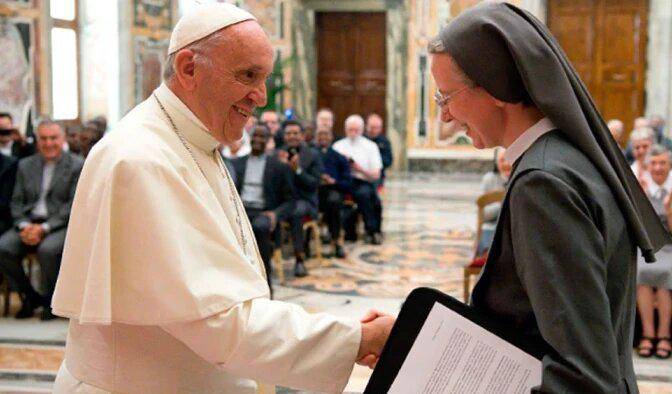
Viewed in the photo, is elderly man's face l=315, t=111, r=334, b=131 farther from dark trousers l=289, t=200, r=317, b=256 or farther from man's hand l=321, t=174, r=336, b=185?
dark trousers l=289, t=200, r=317, b=256

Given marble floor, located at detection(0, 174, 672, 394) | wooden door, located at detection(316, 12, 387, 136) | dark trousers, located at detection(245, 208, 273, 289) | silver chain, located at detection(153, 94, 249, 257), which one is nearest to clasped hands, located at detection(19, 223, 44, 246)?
marble floor, located at detection(0, 174, 672, 394)

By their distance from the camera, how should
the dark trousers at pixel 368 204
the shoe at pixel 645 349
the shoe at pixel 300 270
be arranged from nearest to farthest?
1. the shoe at pixel 645 349
2. the shoe at pixel 300 270
3. the dark trousers at pixel 368 204

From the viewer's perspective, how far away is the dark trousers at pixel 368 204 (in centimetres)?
1083

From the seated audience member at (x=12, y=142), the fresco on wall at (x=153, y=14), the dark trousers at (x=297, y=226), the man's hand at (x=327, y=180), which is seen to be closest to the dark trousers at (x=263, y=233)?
the dark trousers at (x=297, y=226)

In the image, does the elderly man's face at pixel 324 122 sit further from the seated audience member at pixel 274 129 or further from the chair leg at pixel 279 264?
the chair leg at pixel 279 264

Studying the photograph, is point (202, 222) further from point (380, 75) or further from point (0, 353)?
point (380, 75)

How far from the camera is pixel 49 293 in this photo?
730cm

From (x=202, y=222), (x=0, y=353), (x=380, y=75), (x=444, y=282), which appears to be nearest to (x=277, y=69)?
(x=380, y=75)

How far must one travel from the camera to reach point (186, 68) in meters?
2.35

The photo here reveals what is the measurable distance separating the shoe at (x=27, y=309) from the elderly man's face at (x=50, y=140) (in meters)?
1.15

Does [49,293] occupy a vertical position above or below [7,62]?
below

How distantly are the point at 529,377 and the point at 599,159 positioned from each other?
41cm

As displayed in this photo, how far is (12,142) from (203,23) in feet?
24.7

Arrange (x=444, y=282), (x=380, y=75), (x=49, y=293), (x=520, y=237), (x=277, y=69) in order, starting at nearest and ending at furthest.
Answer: (x=520, y=237) → (x=49, y=293) → (x=444, y=282) → (x=277, y=69) → (x=380, y=75)
